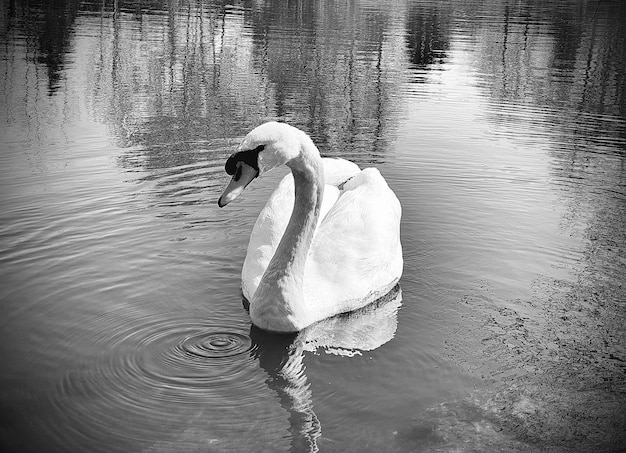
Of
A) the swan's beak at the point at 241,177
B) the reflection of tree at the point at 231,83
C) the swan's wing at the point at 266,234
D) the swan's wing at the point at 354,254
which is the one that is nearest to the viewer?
the swan's beak at the point at 241,177

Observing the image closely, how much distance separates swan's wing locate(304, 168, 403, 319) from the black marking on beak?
1.59 metres

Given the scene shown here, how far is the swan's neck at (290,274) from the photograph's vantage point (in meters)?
6.68

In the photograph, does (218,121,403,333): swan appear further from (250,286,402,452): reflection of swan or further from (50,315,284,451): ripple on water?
(50,315,284,451): ripple on water

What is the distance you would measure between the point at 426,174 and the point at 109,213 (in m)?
5.24

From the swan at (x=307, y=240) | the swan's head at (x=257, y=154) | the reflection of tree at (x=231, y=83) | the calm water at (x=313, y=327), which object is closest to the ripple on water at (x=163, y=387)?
the calm water at (x=313, y=327)

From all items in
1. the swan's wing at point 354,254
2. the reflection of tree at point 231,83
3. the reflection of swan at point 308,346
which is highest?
the reflection of tree at point 231,83

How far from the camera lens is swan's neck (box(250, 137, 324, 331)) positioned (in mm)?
6680

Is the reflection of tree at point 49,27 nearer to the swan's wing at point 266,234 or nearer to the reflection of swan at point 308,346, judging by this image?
the swan's wing at point 266,234

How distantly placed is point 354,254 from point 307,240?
2.69 feet

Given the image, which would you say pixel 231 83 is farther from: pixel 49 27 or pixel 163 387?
pixel 163 387

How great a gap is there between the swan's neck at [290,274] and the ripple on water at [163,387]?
30cm

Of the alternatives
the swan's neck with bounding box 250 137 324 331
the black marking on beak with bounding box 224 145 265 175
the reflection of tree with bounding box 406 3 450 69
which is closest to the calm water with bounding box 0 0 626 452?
the swan's neck with bounding box 250 137 324 331

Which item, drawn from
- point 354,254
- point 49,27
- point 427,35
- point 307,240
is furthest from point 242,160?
point 427,35

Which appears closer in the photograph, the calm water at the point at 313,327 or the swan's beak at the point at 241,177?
the calm water at the point at 313,327
